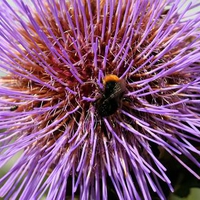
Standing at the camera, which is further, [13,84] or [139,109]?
[13,84]

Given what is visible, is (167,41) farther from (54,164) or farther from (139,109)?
(54,164)

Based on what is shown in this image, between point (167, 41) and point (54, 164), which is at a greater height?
point (167, 41)

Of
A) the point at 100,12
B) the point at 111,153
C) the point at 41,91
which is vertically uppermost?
the point at 100,12

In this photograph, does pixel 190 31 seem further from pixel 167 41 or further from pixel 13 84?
pixel 13 84

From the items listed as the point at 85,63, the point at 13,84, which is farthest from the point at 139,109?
the point at 13,84
